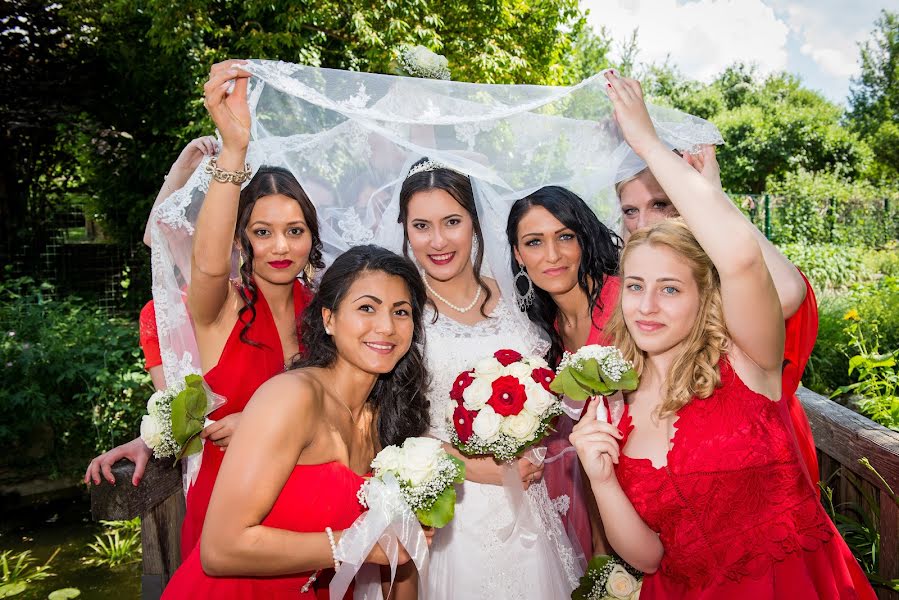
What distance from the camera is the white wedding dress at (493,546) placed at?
3168 mm

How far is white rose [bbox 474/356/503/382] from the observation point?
2812 mm

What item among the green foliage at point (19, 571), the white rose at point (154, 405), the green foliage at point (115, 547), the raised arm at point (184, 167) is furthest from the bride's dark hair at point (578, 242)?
the green foliage at point (19, 571)

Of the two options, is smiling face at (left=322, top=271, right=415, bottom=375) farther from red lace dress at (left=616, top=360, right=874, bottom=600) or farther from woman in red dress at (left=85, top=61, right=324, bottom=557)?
red lace dress at (left=616, top=360, right=874, bottom=600)

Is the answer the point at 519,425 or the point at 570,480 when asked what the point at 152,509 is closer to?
the point at 519,425

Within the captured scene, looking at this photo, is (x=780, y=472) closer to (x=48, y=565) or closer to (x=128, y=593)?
(x=128, y=593)

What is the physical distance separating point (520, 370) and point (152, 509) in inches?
66.0

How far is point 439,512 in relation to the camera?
2.33 m

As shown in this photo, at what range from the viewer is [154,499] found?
2873 millimetres

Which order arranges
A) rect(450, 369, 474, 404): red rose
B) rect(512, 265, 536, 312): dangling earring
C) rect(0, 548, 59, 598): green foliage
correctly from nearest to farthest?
rect(450, 369, 474, 404): red rose
rect(512, 265, 536, 312): dangling earring
rect(0, 548, 59, 598): green foliage

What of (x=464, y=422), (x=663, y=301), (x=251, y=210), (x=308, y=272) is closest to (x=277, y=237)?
(x=251, y=210)

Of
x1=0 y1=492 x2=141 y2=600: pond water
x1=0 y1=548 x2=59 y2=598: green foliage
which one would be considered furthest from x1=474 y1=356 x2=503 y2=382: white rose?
x1=0 y1=548 x2=59 y2=598: green foliage

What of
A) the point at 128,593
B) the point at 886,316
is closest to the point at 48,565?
the point at 128,593

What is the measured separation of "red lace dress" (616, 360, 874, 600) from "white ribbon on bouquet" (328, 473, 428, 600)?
0.73m

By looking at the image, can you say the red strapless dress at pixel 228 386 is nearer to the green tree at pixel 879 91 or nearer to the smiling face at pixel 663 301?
the smiling face at pixel 663 301
